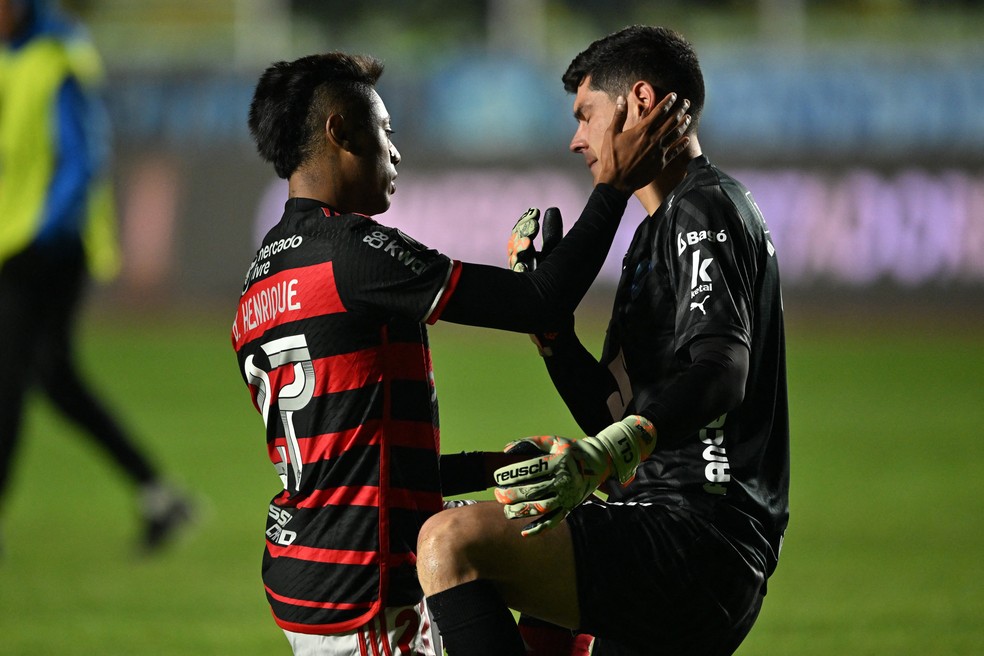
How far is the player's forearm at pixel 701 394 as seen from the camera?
9.27 ft

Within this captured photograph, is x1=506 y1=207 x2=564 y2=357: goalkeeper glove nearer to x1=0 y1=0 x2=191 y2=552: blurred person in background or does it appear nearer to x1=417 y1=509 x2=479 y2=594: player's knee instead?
x1=417 y1=509 x2=479 y2=594: player's knee

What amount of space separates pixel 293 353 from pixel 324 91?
66 centimetres

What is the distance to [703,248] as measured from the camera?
3.08 meters

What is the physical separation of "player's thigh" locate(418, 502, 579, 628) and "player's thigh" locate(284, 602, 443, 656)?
0.25 m

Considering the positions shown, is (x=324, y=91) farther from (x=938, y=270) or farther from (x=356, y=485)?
(x=938, y=270)

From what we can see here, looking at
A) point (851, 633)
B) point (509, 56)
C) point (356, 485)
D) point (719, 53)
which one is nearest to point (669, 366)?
point (356, 485)

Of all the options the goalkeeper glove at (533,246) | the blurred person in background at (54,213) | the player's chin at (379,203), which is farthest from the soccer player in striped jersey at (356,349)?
the blurred person in background at (54,213)

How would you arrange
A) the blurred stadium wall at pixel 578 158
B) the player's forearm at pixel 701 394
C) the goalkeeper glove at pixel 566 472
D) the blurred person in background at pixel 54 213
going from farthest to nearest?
the blurred stadium wall at pixel 578 158 → the blurred person in background at pixel 54 213 → the player's forearm at pixel 701 394 → the goalkeeper glove at pixel 566 472

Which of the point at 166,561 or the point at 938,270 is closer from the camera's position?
the point at 166,561

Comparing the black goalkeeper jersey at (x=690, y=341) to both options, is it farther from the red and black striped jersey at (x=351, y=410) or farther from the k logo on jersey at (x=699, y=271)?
the red and black striped jersey at (x=351, y=410)

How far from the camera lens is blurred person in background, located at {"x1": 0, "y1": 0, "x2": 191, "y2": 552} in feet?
22.4

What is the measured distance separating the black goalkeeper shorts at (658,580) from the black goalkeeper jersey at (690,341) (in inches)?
3.1

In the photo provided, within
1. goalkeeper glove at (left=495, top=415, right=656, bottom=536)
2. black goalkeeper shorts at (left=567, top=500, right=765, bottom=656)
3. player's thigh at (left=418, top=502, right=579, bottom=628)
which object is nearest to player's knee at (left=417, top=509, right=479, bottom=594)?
player's thigh at (left=418, top=502, right=579, bottom=628)

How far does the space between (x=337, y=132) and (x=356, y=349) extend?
1.81 ft
